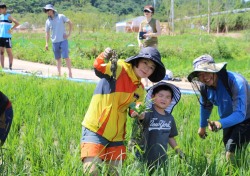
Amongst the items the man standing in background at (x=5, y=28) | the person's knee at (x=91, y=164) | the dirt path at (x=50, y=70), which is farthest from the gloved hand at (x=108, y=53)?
the man standing in background at (x=5, y=28)

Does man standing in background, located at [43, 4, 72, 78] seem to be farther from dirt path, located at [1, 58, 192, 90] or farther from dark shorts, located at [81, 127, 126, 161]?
dark shorts, located at [81, 127, 126, 161]

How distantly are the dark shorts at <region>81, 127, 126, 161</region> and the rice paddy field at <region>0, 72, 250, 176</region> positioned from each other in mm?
60

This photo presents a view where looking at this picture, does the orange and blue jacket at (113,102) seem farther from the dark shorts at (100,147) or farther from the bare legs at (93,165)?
the bare legs at (93,165)

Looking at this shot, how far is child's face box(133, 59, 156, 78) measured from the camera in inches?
99.6

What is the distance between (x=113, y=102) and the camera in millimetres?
2490

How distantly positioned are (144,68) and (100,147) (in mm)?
563

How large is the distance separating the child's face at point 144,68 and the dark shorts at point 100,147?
0.46m

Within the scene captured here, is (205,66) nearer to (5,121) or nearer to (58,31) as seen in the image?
(5,121)

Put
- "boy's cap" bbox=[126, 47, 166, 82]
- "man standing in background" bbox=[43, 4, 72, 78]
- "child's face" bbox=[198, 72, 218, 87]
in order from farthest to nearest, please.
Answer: "man standing in background" bbox=[43, 4, 72, 78] → "child's face" bbox=[198, 72, 218, 87] → "boy's cap" bbox=[126, 47, 166, 82]

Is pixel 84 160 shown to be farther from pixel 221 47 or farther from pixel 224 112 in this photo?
pixel 221 47

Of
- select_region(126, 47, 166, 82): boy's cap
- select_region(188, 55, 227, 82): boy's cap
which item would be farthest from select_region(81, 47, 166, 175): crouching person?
select_region(188, 55, 227, 82): boy's cap

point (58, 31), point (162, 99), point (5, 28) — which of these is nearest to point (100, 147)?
point (162, 99)

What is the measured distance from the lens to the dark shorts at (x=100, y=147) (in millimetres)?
2463

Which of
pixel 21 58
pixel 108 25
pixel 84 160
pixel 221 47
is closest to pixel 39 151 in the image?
pixel 84 160
